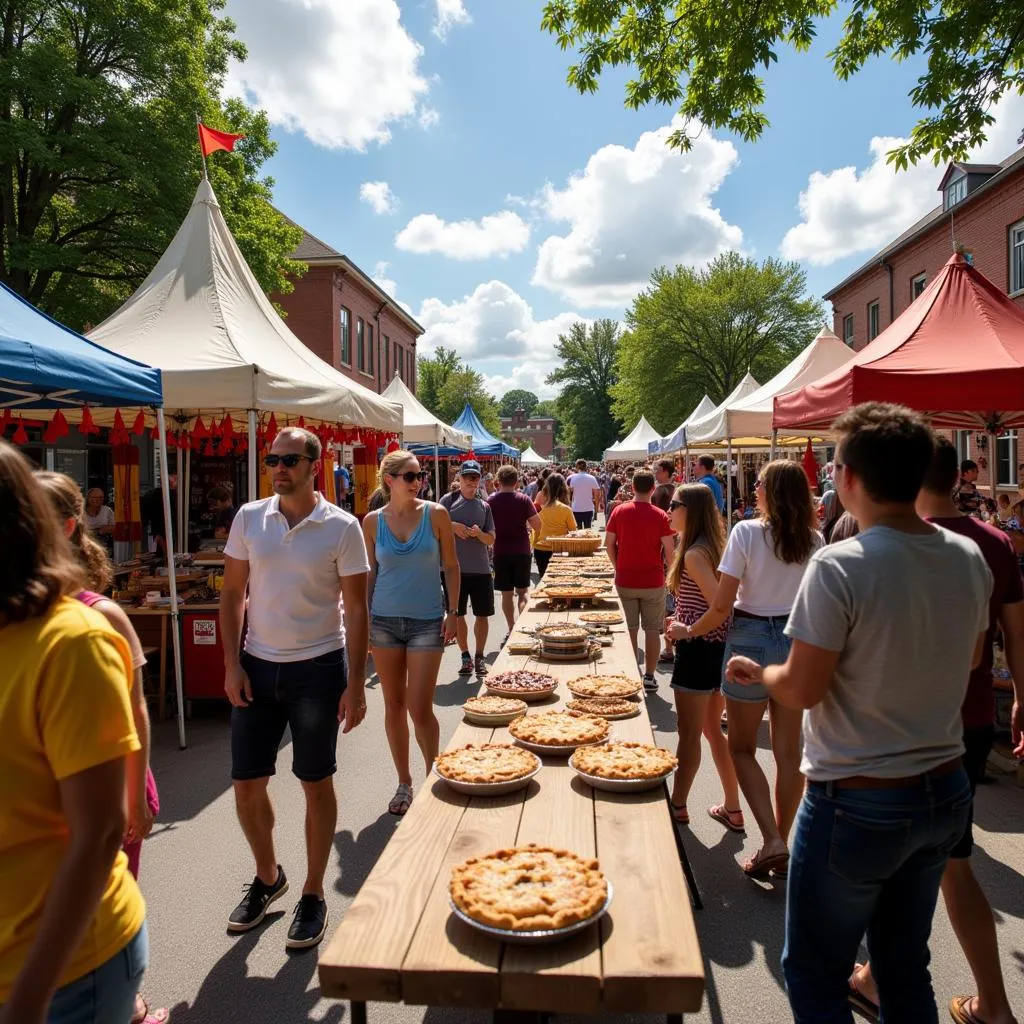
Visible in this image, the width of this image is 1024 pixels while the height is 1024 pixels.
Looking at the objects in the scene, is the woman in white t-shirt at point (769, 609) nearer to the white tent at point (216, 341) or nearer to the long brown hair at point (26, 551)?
the long brown hair at point (26, 551)

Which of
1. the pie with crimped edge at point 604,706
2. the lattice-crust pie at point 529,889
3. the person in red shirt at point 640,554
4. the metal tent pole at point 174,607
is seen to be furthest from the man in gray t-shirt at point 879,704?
the metal tent pole at point 174,607

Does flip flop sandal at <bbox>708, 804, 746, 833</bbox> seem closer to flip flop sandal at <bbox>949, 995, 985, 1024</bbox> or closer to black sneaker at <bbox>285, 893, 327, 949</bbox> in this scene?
flip flop sandal at <bbox>949, 995, 985, 1024</bbox>

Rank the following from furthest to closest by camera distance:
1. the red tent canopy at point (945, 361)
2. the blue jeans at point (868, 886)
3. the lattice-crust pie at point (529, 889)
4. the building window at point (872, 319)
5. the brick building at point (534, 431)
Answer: the brick building at point (534, 431) < the building window at point (872, 319) < the red tent canopy at point (945, 361) < the blue jeans at point (868, 886) < the lattice-crust pie at point (529, 889)

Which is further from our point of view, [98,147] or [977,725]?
[98,147]

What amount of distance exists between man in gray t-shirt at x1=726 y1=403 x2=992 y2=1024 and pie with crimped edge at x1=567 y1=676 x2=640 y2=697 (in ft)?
5.40

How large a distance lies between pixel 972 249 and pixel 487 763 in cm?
2555

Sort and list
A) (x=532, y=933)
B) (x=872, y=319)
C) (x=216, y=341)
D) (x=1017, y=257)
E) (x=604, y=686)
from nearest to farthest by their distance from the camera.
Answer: (x=532, y=933) < (x=604, y=686) < (x=216, y=341) < (x=1017, y=257) < (x=872, y=319)

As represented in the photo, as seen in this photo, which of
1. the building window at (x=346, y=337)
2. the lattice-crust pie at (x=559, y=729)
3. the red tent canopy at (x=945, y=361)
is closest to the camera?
the lattice-crust pie at (x=559, y=729)

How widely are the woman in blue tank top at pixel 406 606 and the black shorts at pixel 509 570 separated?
399 centimetres

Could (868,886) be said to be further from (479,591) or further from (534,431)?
(534,431)

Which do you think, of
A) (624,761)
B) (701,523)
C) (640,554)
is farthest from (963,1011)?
(640,554)

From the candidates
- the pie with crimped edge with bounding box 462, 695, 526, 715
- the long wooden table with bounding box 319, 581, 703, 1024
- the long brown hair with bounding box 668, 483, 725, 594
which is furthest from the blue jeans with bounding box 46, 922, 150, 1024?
the long brown hair with bounding box 668, 483, 725, 594

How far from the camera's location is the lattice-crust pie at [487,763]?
2646mm

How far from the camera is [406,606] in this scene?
14.3 feet
